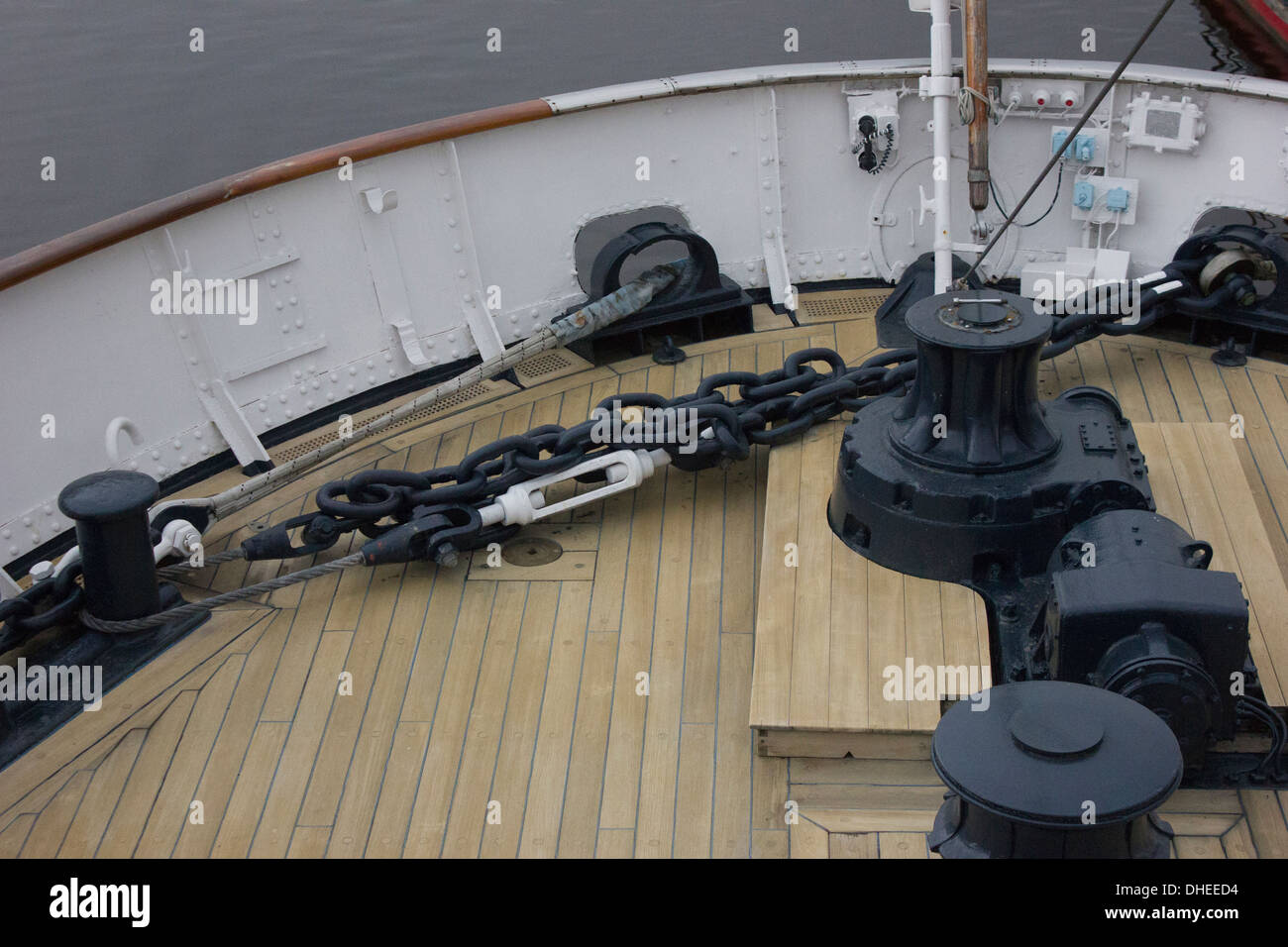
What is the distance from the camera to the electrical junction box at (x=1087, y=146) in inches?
189

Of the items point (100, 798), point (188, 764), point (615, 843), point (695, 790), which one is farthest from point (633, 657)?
point (100, 798)

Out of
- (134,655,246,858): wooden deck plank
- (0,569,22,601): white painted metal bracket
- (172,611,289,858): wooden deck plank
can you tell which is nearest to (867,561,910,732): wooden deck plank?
(172,611,289,858): wooden deck plank

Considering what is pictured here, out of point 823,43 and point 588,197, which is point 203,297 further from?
point 823,43

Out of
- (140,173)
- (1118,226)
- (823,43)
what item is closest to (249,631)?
(1118,226)

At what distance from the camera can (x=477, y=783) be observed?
123 inches

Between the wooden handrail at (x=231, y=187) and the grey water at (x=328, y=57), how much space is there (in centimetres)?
625

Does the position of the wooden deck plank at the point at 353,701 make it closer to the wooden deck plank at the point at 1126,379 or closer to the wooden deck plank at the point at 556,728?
the wooden deck plank at the point at 556,728

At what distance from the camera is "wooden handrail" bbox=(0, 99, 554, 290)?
3816 mm

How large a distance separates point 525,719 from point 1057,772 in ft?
5.19

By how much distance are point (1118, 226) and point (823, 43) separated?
6.82 meters

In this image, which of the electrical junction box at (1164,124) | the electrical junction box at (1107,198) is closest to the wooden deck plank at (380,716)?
the electrical junction box at (1107,198)
